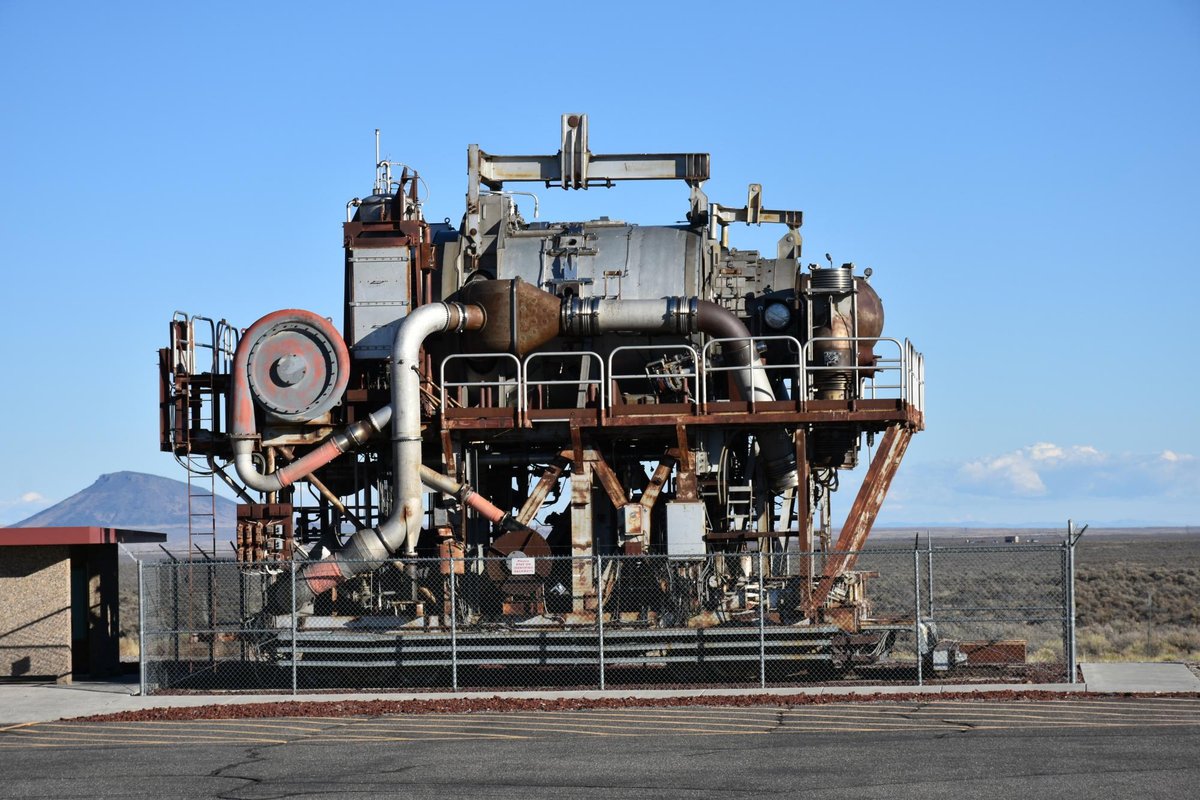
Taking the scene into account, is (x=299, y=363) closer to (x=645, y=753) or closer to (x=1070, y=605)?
(x=645, y=753)

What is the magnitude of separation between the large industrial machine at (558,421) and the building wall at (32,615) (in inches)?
114

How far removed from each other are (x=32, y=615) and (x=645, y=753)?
44.2 ft

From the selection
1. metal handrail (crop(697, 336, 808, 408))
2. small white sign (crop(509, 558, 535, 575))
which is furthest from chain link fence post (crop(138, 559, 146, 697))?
metal handrail (crop(697, 336, 808, 408))

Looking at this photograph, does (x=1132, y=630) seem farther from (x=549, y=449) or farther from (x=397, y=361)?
(x=397, y=361)

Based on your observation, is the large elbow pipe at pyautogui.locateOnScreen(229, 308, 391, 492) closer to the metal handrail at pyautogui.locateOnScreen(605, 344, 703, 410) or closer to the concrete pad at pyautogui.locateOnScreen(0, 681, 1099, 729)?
the metal handrail at pyautogui.locateOnScreen(605, 344, 703, 410)

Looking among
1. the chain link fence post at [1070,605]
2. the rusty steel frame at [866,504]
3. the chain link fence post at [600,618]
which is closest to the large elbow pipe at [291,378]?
the chain link fence post at [600,618]

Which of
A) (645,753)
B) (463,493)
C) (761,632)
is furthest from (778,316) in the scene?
(645,753)

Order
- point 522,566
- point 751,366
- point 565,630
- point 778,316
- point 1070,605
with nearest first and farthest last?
1. point 1070,605
2. point 522,566
3. point 565,630
4. point 751,366
5. point 778,316

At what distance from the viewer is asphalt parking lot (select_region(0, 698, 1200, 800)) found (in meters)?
16.5

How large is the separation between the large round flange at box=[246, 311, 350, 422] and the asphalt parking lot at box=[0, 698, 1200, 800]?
6.49 meters

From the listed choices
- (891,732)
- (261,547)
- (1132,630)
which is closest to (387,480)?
(261,547)

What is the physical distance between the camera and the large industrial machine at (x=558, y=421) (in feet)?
86.5

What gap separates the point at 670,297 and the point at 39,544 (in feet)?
37.2

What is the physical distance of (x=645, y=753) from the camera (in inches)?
736
